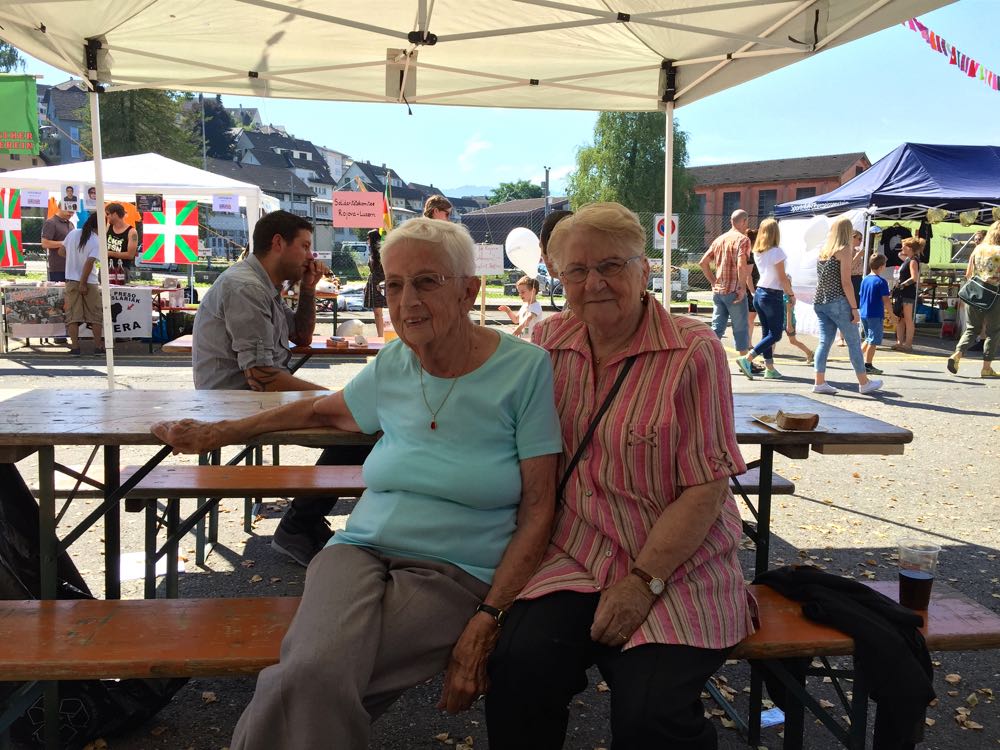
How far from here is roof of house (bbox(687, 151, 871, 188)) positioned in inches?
2618

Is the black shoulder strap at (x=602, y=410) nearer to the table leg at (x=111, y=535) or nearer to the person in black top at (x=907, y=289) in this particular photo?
the table leg at (x=111, y=535)

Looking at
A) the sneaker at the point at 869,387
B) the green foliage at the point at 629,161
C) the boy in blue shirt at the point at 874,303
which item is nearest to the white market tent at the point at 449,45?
the sneaker at the point at 869,387

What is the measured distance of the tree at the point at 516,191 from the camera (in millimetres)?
103500

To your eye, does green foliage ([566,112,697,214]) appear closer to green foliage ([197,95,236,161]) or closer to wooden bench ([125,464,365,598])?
green foliage ([197,95,236,161])

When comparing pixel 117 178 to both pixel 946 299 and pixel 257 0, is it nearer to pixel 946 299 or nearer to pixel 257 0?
pixel 257 0

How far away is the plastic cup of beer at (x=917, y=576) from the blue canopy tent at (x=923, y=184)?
12.8 meters

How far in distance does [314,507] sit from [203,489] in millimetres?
848

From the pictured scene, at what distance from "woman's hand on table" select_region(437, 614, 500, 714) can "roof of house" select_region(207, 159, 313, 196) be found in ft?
242

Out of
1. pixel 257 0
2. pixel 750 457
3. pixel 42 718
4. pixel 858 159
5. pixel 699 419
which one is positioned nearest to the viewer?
pixel 699 419

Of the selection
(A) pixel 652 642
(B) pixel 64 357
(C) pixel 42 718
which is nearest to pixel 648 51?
(A) pixel 652 642

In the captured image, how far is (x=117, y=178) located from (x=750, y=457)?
1027 centimetres

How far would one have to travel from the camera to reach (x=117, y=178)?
1219cm

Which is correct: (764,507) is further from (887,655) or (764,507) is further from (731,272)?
(731,272)

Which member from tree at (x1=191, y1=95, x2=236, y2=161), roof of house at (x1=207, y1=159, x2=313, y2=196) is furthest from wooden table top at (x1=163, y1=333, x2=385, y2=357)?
tree at (x1=191, y1=95, x2=236, y2=161)
